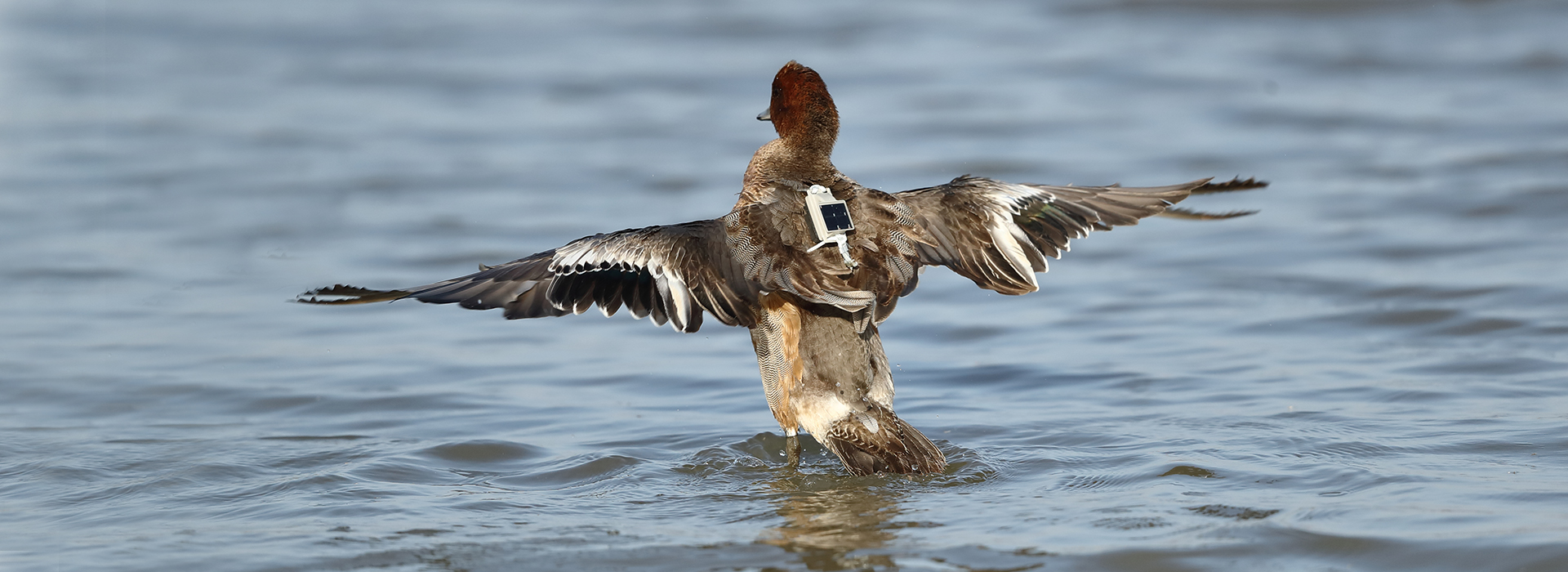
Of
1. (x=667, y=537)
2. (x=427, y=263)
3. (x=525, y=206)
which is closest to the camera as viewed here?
(x=667, y=537)

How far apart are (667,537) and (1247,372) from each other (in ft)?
12.1

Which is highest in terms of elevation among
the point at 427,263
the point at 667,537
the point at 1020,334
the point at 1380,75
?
the point at 1380,75

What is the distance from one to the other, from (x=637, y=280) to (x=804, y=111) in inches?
53.7

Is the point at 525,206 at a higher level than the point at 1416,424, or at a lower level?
higher

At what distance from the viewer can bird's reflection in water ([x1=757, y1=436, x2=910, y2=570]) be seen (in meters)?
4.96

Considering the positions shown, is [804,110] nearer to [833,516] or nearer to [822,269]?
[822,269]

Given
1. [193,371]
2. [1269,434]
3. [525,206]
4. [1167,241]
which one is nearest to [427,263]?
[525,206]

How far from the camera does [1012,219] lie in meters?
6.42

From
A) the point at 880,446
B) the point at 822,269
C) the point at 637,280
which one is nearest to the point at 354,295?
the point at 637,280

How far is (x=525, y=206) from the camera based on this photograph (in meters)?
12.2

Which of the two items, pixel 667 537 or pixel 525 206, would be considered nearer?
pixel 667 537

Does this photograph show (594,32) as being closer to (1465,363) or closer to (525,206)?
(525,206)

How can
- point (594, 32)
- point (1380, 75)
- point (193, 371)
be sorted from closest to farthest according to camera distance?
point (193, 371), point (1380, 75), point (594, 32)

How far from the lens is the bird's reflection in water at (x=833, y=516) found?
496cm
